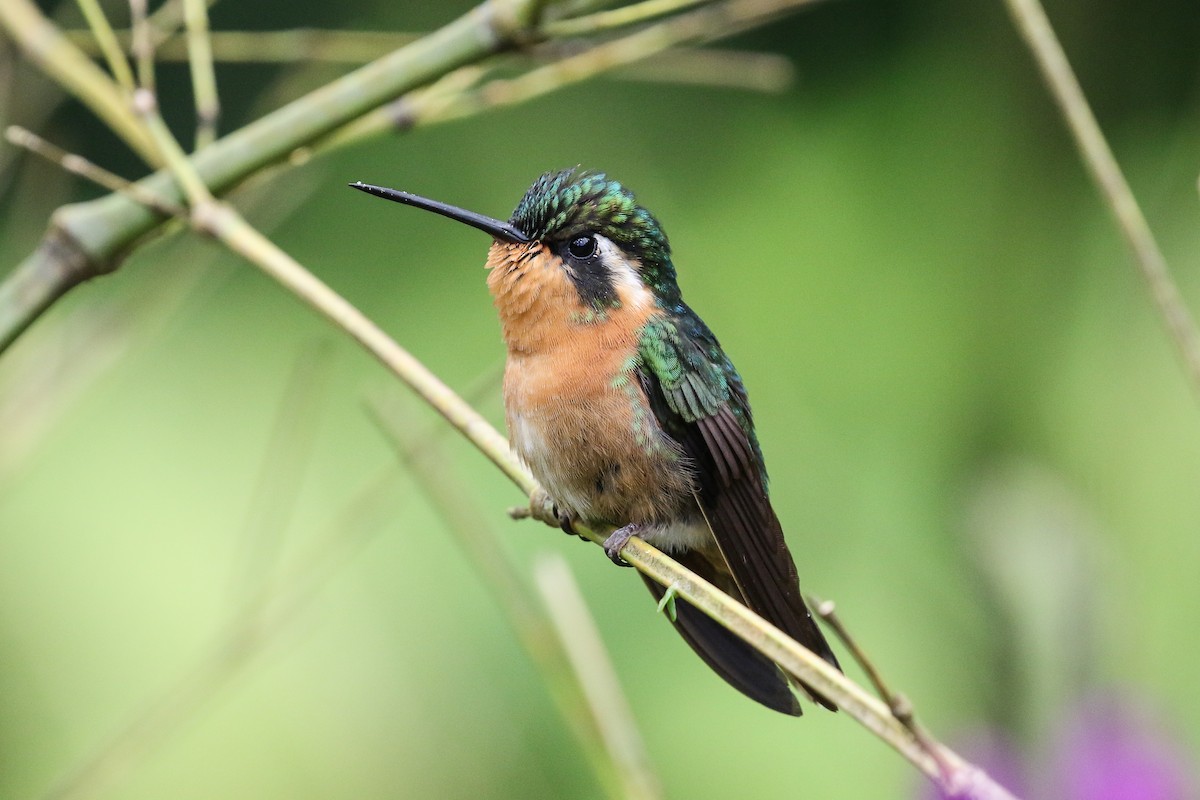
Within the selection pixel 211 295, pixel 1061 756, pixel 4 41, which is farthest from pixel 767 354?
pixel 1061 756

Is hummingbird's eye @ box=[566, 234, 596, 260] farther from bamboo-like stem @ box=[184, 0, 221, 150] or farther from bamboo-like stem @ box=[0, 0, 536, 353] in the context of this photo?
bamboo-like stem @ box=[184, 0, 221, 150]

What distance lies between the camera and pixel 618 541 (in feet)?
4.11

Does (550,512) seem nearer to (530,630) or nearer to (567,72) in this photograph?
(530,630)

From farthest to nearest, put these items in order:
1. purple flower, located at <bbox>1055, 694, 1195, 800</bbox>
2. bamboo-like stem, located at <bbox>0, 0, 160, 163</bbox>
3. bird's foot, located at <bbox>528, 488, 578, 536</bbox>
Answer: bird's foot, located at <bbox>528, 488, 578, 536</bbox>, bamboo-like stem, located at <bbox>0, 0, 160, 163</bbox>, purple flower, located at <bbox>1055, 694, 1195, 800</bbox>

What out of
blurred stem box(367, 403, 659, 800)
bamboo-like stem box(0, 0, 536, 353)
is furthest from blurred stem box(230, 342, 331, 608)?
bamboo-like stem box(0, 0, 536, 353)

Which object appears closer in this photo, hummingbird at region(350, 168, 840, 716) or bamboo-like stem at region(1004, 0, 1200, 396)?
bamboo-like stem at region(1004, 0, 1200, 396)

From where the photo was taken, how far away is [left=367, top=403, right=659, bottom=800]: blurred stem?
1027 millimetres

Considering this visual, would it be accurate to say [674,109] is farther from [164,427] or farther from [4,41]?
[4,41]

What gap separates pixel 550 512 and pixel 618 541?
16 centimetres

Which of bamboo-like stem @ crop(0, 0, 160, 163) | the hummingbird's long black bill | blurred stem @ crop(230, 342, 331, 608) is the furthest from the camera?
blurred stem @ crop(230, 342, 331, 608)

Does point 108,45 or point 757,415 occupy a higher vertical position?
point 108,45

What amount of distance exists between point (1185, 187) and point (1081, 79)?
0.43 m

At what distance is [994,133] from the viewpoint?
294cm

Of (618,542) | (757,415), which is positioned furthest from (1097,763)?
(757,415)
